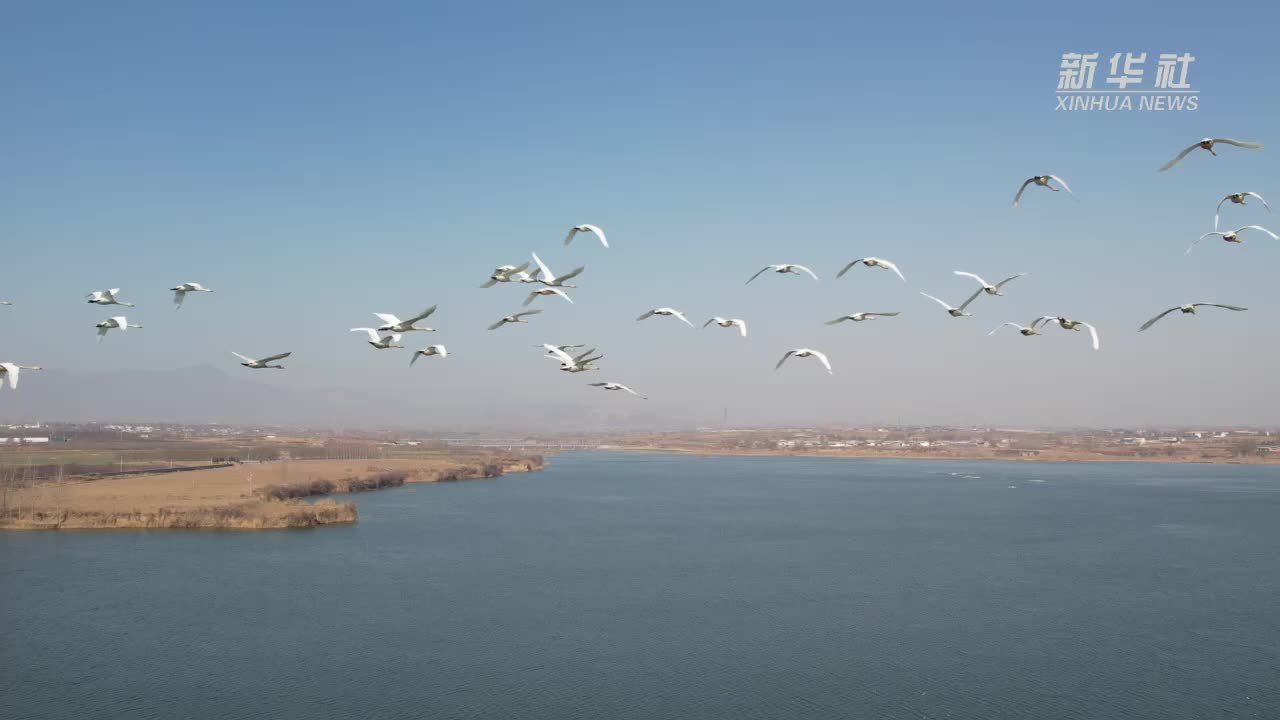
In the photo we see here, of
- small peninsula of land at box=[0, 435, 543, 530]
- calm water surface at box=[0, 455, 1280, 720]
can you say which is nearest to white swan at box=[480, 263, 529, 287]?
calm water surface at box=[0, 455, 1280, 720]

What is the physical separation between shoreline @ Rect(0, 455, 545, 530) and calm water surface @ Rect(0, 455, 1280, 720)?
1823 mm

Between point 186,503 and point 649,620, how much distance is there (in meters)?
44.3

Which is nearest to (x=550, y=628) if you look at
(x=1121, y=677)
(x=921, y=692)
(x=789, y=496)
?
(x=921, y=692)

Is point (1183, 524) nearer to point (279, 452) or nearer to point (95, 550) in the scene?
point (95, 550)

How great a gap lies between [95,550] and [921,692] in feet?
150

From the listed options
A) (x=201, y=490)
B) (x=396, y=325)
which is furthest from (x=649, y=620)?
(x=201, y=490)

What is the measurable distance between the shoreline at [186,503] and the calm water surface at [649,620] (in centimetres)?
182

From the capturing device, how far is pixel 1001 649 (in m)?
34.4

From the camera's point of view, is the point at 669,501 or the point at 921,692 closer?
the point at 921,692

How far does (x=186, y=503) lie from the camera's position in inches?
2628

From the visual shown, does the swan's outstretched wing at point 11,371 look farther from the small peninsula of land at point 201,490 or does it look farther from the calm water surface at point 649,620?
the small peninsula of land at point 201,490

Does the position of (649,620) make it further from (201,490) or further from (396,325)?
(201,490)

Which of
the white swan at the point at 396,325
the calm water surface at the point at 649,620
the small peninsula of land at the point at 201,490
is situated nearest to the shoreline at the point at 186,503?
the small peninsula of land at the point at 201,490

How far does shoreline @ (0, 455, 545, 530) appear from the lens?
5972 centimetres
